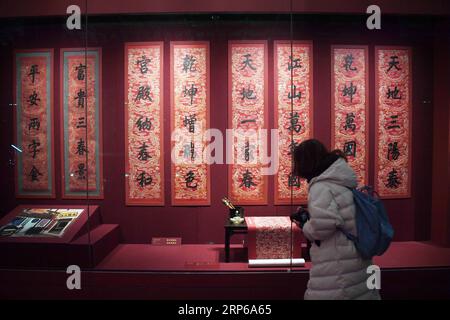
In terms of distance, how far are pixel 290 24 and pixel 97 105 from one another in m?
2.20

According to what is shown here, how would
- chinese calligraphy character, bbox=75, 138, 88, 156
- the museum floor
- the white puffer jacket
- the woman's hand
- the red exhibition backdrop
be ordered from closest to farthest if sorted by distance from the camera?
1. the white puffer jacket
2. the woman's hand
3. the museum floor
4. the red exhibition backdrop
5. chinese calligraphy character, bbox=75, 138, 88, 156

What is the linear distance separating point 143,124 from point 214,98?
820mm

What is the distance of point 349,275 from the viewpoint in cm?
189

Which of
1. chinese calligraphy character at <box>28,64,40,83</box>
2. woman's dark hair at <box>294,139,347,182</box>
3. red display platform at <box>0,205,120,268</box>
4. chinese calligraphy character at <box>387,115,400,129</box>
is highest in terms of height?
chinese calligraphy character at <box>28,64,40,83</box>

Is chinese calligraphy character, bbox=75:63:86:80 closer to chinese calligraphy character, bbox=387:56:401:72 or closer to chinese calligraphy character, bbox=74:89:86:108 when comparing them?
chinese calligraphy character, bbox=74:89:86:108

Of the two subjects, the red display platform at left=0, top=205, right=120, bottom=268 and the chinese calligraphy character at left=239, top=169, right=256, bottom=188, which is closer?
the red display platform at left=0, top=205, right=120, bottom=268

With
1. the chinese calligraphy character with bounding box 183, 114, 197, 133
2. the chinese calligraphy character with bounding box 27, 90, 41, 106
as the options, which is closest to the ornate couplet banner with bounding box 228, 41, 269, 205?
the chinese calligraphy character with bounding box 183, 114, 197, 133

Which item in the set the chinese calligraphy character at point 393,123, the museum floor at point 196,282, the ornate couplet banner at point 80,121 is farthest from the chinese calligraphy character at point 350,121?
the ornate couplet banner at point 80,121

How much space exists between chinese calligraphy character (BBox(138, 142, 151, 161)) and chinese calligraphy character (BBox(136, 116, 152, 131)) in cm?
17

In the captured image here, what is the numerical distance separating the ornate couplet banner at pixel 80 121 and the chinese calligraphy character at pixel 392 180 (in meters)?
3.05

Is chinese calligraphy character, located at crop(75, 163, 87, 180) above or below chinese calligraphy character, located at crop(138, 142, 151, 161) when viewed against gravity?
below

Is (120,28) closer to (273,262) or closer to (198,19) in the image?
(198,19)

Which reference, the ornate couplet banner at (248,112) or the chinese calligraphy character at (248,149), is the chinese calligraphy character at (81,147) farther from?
the chinese calligraphy character at (248,149)

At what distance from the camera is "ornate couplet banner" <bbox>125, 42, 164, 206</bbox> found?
361 cm
